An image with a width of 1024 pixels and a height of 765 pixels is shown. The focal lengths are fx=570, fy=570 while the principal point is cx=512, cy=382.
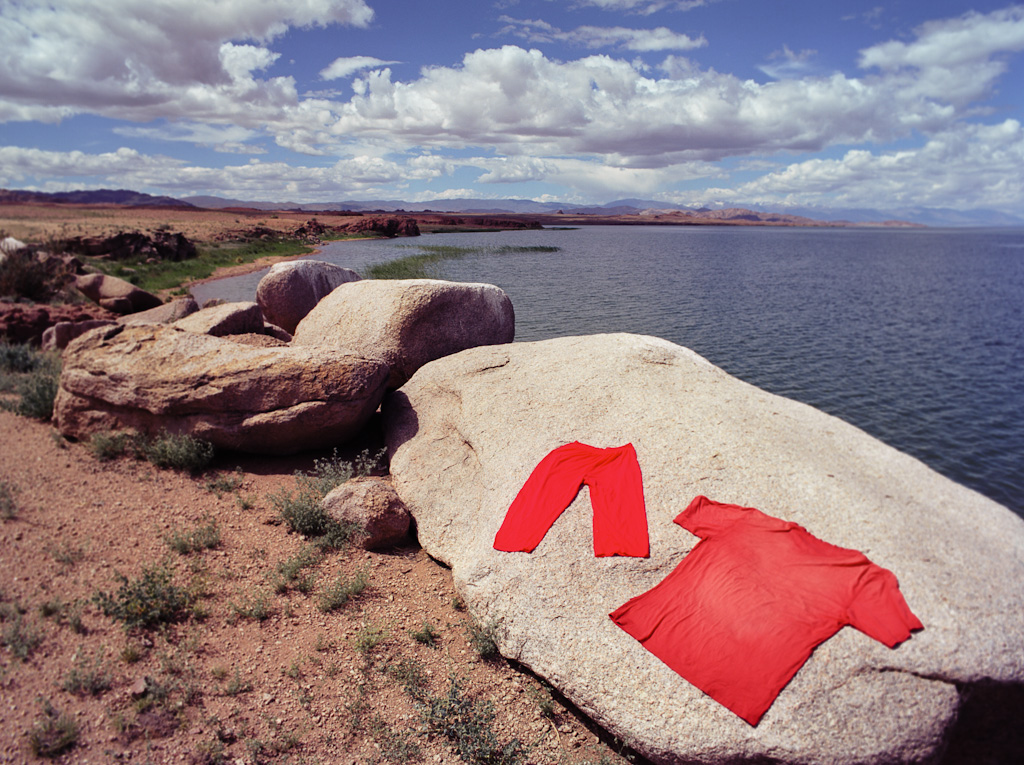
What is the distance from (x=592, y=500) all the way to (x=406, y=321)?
589 cm

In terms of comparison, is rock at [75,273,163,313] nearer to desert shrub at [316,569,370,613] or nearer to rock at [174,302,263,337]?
rock at [174,302,263,337]

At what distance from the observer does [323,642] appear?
5.73 m

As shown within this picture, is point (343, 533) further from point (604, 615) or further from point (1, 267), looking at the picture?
point (1, 267)

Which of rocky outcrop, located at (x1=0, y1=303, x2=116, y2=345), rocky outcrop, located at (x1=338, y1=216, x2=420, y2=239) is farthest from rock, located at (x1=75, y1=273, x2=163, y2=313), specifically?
rocky outcrop, located at (x1=338, y1=216, x2=420, y2=239)

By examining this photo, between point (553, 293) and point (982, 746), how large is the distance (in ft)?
90.4

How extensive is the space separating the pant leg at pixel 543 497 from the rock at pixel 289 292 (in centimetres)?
1032

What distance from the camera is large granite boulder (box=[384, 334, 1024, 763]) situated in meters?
4.43

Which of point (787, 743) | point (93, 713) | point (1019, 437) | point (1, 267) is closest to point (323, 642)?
point (93, 713)

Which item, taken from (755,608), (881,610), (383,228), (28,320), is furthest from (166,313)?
A: (383,228)

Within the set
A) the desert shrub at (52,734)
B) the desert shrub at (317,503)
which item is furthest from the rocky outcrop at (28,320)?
the desert shrub at (52,734)

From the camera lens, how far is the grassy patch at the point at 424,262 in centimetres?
3400

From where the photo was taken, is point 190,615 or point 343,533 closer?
point 190,615

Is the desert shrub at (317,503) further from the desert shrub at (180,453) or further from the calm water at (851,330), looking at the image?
the calm water at (851,330)

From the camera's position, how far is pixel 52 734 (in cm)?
441
